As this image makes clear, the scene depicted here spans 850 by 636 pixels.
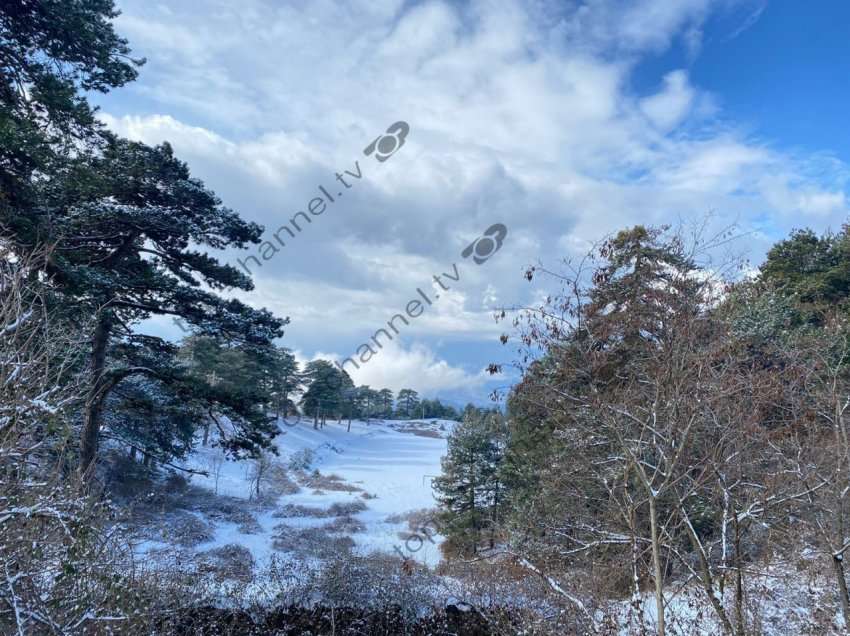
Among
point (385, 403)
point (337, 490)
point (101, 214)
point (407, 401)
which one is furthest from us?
point (407, 401)

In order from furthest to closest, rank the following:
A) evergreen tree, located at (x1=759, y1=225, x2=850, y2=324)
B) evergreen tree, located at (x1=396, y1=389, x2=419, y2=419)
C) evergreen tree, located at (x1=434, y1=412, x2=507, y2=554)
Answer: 1. evergreen tree, located at (x1=396, y1=389, x2=419, y2=419)
2. evergreen tree, located at (x1=434, y1=412, x2=507, y2=554)
3. evergreen tree, located at (x1=759, y1=225, x2=850, y2=324)

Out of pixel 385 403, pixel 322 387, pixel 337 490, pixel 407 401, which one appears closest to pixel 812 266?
pixel 337 490

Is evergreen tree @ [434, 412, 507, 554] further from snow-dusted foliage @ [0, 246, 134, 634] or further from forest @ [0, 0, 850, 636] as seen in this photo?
snow-dusted foliage @ [0, 246, 134, 634]

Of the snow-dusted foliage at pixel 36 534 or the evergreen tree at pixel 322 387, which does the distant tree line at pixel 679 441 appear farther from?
the evergreen tree at pixel 322 387

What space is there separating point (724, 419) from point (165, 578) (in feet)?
24.6

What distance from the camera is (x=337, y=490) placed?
94.1 feet

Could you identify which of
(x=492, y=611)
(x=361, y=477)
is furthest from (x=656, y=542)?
(x=361, y=477)

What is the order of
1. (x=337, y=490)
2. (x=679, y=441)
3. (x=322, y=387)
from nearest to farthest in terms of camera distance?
1. (x=679, y=441)
2. (x=337, y=490)
3. (x=322, y=387)

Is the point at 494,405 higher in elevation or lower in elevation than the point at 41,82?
lower

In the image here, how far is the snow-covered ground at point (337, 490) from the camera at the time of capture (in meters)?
17.3

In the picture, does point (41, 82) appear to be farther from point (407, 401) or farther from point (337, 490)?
point (407, 401)

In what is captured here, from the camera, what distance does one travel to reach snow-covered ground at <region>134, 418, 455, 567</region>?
56.7ft

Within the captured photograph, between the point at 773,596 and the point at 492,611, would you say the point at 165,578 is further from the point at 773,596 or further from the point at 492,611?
the point at 773,596

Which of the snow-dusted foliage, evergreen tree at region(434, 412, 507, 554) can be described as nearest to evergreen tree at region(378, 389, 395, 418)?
evergreen tree at region(434, 412, 507, 554)
